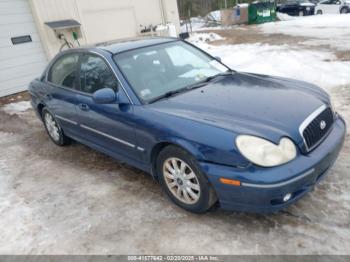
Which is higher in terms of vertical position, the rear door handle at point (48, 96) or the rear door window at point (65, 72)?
the rear door window at point (65, 72)

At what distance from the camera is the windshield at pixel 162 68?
322 centimetres

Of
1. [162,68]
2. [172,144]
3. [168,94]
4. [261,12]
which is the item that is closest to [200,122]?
[172,144]

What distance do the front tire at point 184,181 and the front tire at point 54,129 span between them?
92.6 inches

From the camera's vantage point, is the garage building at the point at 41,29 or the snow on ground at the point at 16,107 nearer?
the snow on ground at the point at 16,107

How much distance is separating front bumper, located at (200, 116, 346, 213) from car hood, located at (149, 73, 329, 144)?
0.23 meters

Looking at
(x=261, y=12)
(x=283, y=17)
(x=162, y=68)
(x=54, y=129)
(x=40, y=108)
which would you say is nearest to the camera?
(x=162, y=68)

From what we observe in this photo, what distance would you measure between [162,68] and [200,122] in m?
1.14

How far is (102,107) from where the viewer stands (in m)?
3.40

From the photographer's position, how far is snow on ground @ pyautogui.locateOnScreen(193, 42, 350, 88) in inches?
253

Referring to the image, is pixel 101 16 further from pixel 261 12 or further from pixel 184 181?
pixel 261 12

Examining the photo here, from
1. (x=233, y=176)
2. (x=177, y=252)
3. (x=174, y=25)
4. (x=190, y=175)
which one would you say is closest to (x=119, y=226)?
(x=177, y=252)

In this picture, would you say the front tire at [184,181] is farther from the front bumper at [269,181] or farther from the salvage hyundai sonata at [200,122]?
the front bumper at [269,181]

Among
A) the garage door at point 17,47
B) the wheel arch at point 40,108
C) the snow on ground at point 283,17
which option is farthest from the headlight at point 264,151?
the snow on ground at point 283,17

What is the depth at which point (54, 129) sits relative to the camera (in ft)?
15.9
